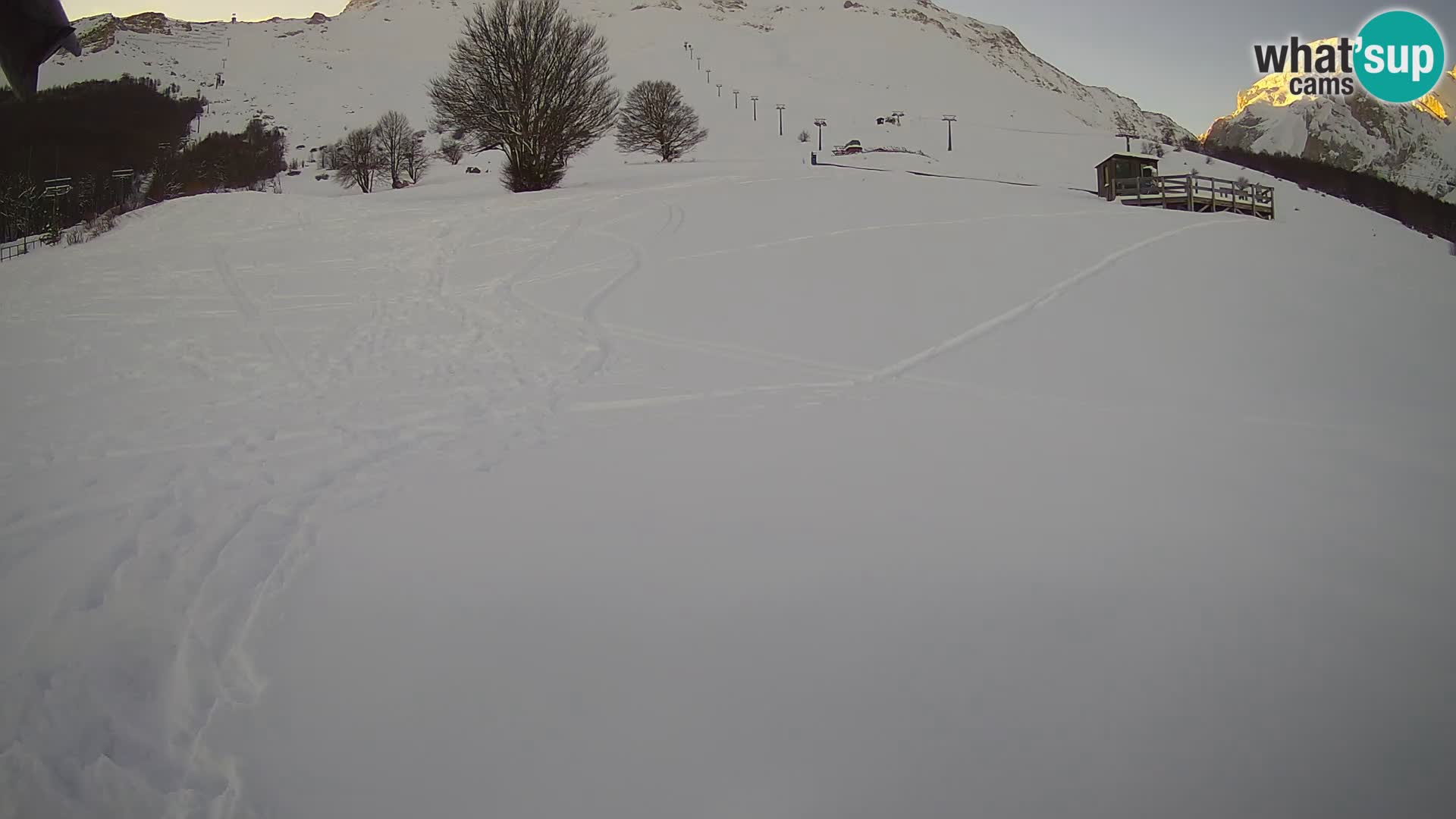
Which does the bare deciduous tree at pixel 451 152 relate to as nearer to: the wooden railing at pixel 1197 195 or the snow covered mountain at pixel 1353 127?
the wooden railing at pixel 1197 195

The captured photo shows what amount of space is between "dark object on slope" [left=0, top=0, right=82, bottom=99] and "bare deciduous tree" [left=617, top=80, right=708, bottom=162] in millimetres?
42800

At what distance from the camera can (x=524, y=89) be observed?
24.8 m

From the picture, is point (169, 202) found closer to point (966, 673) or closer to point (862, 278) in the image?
point (862, 278)

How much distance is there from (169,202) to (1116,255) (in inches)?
953

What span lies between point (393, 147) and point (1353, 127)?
207 metres

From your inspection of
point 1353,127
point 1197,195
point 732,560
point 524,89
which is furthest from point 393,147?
point 1353,127

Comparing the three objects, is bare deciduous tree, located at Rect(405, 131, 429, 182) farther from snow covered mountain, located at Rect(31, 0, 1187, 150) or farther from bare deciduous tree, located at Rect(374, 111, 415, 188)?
snow covered mountain, located at Rect(31, 0, 1187, 150)

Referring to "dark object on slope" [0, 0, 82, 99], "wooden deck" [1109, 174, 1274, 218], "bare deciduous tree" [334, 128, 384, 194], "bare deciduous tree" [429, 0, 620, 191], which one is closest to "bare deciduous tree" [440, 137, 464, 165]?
"bare deciduous tree" [334, 128, 384, 194]

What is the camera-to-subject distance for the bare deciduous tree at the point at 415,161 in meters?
51.2

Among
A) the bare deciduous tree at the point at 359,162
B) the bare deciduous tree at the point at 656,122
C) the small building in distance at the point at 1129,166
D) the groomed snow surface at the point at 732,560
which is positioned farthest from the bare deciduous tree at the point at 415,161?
the groomed snow surface at the point at 732,560

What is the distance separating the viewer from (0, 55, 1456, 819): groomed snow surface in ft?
9.09

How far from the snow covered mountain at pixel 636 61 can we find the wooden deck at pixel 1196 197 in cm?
6143

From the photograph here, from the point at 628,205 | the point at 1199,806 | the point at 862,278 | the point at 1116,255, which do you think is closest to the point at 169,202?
the point at 628,205

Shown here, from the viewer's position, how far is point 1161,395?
6859mm
